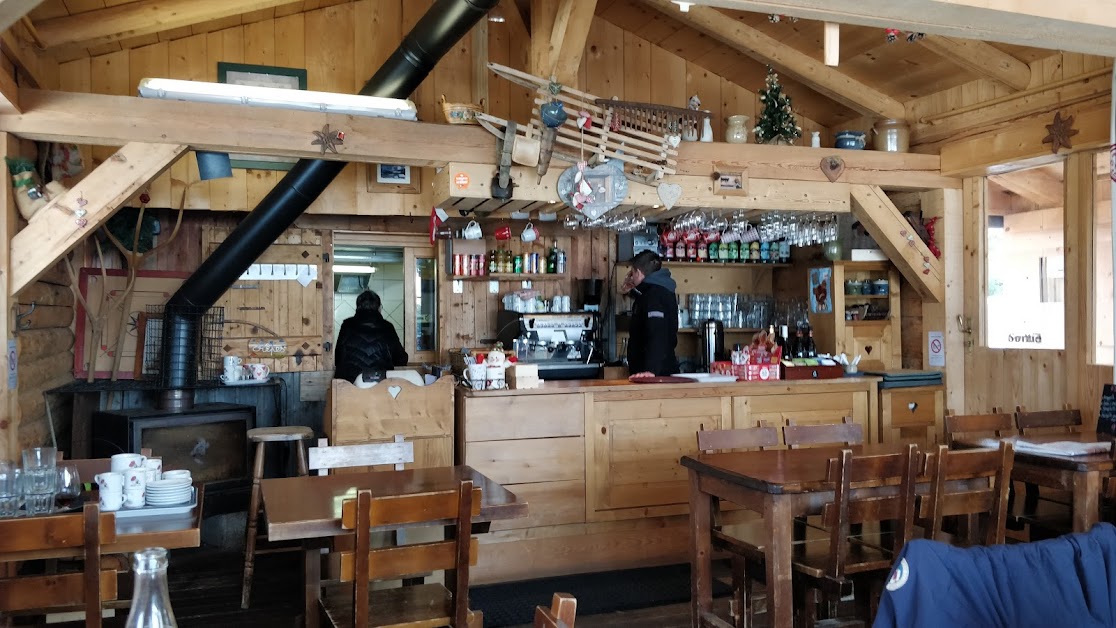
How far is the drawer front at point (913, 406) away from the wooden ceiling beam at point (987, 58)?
2.21m

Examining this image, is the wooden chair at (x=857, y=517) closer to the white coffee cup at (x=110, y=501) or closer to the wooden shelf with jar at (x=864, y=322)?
the white coffee cup at (x=110, y=501)

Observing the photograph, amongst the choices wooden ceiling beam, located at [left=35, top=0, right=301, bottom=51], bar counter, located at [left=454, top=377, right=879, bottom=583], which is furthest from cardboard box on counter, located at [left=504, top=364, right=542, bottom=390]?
wooden ceiling beam, located at [left=35, top=0, right=301, bottom=51]

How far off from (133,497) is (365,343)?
145 inches

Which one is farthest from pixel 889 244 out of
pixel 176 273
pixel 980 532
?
pixel 176 273

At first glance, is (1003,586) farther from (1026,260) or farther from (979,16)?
(1026,260)

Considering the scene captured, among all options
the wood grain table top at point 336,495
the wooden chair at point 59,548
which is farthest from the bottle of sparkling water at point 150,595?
the wood grain table top at point 336,495

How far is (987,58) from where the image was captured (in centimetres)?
580

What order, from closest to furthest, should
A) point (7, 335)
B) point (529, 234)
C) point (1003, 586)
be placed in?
point (1003, 586) < point (7, 335) < point (529, 234)

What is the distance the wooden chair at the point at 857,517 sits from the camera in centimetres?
329

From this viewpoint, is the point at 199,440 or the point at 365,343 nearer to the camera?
the point at 199,440

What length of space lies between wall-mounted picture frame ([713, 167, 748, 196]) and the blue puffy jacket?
3.99m

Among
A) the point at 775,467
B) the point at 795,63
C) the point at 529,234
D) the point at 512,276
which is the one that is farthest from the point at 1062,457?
the point at 512,276

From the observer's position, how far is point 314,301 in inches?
287

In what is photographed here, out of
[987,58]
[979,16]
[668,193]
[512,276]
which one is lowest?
[512,276]
